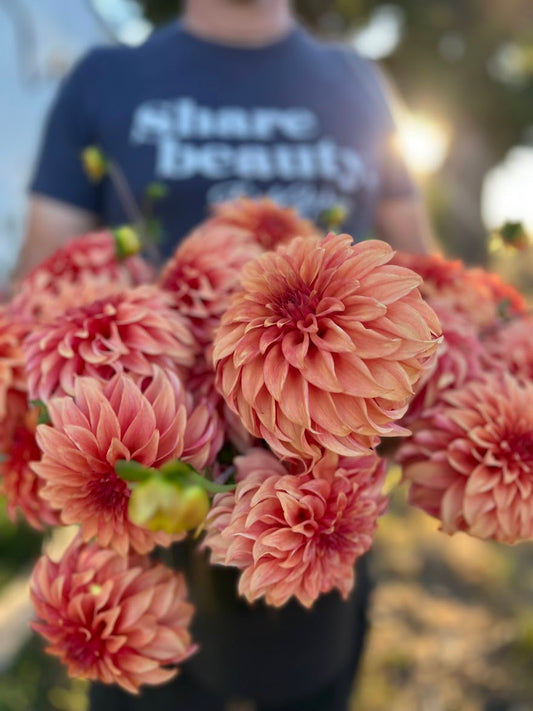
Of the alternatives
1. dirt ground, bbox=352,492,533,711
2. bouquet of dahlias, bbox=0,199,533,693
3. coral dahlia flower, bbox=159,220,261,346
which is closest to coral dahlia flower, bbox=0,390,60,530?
bouquet of dahlias, bbox=0,199,533,693

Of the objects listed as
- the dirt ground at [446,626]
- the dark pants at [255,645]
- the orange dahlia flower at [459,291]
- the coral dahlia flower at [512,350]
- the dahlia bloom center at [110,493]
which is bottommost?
the dirt ground at [446,626]

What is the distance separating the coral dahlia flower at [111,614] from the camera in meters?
0.28

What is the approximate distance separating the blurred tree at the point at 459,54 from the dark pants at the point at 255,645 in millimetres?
2225

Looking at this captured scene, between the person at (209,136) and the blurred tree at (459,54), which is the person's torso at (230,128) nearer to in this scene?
the person at (209,136)

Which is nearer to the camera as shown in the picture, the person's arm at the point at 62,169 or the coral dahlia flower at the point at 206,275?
the coral dahlia flower at the point at 206,275

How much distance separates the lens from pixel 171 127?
0.70m

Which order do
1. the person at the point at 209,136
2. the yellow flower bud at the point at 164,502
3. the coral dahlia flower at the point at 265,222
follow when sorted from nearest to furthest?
the yellow flower bud at the point at 164,502 < the coral dahlia flower at the point at 265,222 < the person at the point at 209,136

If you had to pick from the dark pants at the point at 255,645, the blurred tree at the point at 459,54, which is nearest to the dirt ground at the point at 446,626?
the dark pants at the point at 255,645

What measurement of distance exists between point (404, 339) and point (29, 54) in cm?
128

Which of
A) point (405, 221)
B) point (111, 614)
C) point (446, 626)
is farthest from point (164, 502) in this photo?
point (446, 626)

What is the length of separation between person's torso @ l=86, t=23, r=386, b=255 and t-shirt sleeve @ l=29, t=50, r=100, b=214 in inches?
0.6

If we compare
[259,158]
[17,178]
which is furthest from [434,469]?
[17,178]

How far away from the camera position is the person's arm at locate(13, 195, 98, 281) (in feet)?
2.31

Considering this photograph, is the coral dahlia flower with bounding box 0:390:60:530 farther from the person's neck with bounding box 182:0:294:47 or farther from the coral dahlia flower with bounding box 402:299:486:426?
the person's neck with bounding box 182:0:294:47
